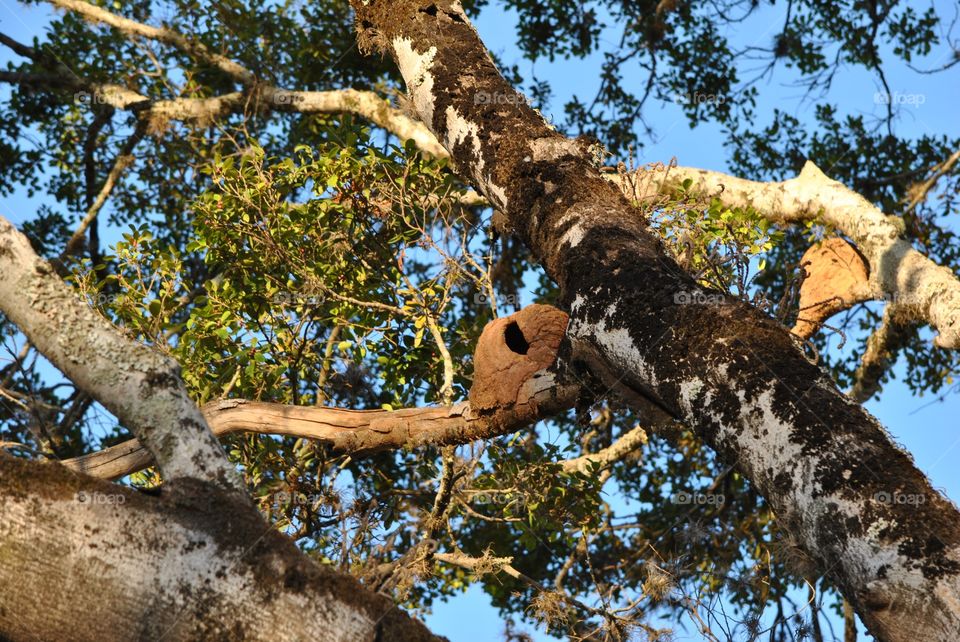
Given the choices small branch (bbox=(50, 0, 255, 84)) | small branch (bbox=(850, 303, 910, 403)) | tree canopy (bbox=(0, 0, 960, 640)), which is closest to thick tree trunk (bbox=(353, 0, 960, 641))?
tree canopy (bbox=(0, 0, 960, 640))

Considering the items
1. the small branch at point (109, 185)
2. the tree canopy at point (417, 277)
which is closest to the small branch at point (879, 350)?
the tree canopy at point (417, 277)

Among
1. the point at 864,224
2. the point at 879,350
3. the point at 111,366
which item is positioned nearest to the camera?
the point at 111,366

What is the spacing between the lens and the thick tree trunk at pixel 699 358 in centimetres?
251

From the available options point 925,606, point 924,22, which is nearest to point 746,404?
point 925,606

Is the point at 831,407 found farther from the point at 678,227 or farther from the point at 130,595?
the point at 678,227

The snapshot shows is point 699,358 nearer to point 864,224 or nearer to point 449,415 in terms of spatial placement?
point 449,415

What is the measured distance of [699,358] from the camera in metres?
3.23

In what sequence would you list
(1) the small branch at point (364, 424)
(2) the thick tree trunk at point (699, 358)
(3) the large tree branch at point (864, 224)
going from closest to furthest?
(2) the thick tree trunk at point (699, 358) < (1) the small branch at point (364, 424) < (3) the large tree branch at point (864, 224)

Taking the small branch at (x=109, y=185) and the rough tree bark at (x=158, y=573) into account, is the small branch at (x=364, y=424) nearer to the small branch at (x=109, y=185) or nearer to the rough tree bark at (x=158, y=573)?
the rough tree bark at (x=158, y=573)

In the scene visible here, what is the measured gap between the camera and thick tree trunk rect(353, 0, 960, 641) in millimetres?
2508

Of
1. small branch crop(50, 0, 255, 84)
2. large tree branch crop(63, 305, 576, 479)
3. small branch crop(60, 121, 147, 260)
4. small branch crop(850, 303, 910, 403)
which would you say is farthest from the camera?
small branch crop(50, 0, 255, 84)

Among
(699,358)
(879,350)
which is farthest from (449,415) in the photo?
(879,350)

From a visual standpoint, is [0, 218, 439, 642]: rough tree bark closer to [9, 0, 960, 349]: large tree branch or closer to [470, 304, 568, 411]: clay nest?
[470, 304, 568, 411]: clay nest

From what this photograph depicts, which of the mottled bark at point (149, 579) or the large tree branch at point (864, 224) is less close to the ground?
→ the large tree branch at point (864, 224)
